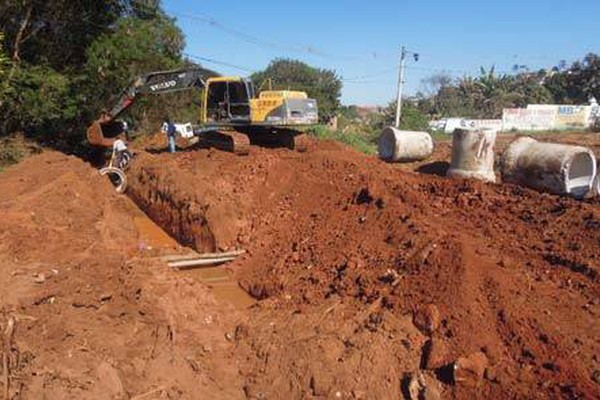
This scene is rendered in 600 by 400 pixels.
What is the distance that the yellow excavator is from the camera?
1647 cm

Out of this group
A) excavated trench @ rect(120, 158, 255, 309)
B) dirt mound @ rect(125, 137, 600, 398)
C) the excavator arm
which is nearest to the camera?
dirt mound @ rect(125, 137, 600, 398)

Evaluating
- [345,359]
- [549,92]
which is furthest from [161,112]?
[549,92]

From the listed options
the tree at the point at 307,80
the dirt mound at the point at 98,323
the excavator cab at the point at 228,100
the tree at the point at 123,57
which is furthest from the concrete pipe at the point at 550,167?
the tree at the point at 307,80

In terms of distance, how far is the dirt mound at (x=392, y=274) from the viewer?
21.0 ft

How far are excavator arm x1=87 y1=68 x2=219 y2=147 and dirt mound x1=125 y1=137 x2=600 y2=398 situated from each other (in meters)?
3.92

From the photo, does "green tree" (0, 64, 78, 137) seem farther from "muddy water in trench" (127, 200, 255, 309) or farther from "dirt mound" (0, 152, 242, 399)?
"dirt mound" (0, 152, 242, 399)

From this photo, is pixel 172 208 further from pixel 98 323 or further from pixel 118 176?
pixel 98 323

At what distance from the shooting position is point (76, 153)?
22.0 metres

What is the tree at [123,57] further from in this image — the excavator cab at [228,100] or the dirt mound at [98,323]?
the dirt mound at [98,323]

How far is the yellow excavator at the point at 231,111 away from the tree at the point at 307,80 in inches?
1724

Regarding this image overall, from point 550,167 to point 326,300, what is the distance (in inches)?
269

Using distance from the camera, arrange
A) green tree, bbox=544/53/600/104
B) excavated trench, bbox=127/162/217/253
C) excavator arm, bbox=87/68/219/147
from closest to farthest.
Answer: excavated trench, bbox=127/162/217/253
excavator arm, bbox=87/68/219/147
green tree, bbox=544/53/600/104

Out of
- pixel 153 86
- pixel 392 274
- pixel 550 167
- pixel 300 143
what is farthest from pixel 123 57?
pixel 392 274

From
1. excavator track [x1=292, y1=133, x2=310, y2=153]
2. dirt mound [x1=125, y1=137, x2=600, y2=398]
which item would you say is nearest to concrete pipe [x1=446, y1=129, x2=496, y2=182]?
dirt mound [x1=125, y1=137, x2=600, y2=398]
